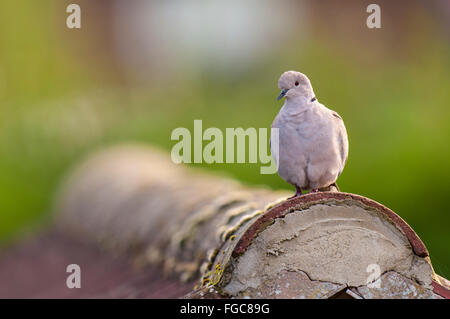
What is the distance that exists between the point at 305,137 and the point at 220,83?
35.4 feet

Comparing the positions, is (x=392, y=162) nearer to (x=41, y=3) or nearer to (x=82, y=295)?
(x=82, y=295)

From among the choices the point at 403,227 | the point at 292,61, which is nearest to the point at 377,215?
the point at 403,227

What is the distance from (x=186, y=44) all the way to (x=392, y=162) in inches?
320

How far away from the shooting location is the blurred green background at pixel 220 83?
285 inches

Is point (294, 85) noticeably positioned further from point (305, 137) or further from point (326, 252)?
point (326, 252)

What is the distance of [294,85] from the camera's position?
8.33ft

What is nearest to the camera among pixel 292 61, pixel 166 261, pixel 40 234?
pixel 166 261

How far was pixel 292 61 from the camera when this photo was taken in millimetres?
12211

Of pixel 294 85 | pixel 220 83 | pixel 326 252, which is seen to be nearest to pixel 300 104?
pixel 294 85

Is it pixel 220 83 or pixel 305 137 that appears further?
pixel 220 83
